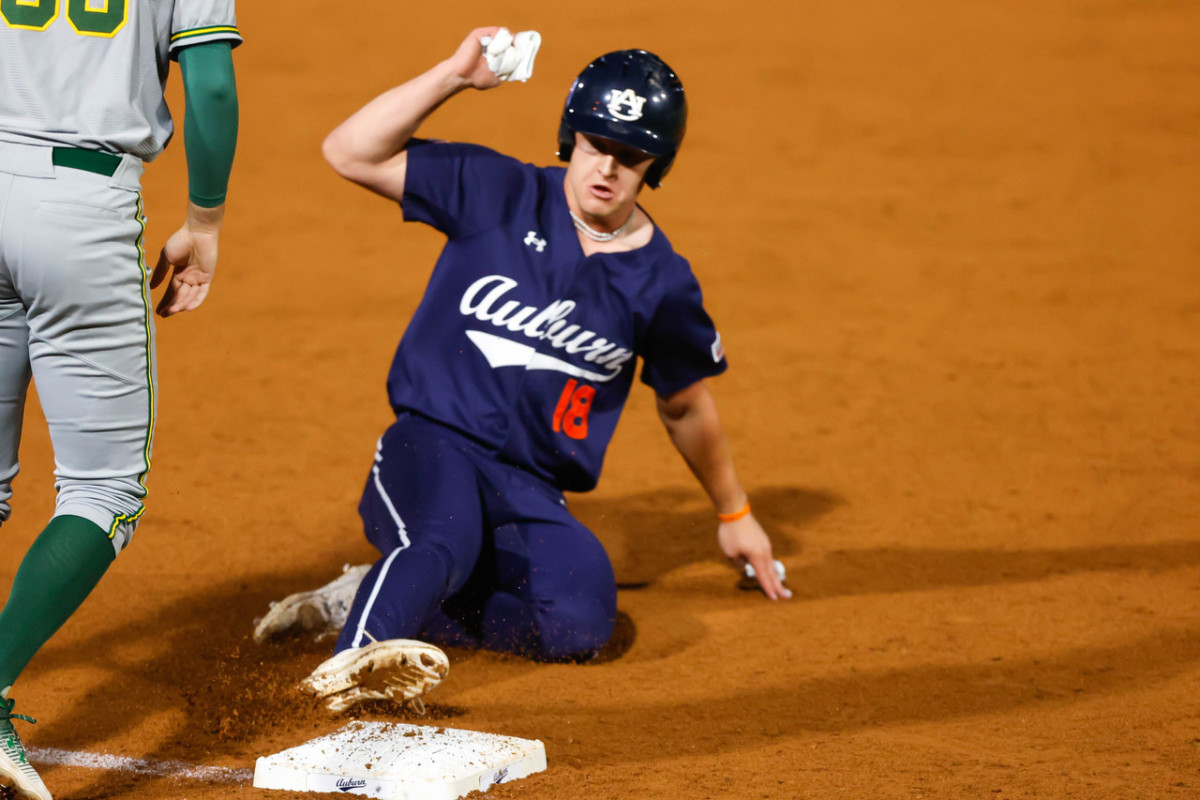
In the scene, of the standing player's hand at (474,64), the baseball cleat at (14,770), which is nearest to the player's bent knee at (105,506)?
the baseball cleat at (14,770)

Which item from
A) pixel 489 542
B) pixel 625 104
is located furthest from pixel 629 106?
pixel 489 542

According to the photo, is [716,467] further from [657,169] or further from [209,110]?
[209,110]

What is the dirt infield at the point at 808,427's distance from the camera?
2.91 meters

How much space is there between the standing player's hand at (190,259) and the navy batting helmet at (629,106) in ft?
3.39

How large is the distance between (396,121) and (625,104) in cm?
58

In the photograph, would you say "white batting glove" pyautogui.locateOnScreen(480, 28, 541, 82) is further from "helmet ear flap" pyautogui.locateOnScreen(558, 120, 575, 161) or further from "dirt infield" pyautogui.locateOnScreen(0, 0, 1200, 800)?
"dirt infield" pyautogui.locateOnScreen(0, 0, 1200, 800)

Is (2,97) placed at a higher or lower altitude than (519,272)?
higher

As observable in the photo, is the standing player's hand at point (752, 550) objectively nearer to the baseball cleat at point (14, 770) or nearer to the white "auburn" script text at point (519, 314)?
the white "auburn" script text at point (519, 314)

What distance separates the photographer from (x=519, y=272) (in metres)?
3.40

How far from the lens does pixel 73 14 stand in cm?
229

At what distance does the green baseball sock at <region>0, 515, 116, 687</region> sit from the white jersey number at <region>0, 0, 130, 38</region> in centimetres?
89

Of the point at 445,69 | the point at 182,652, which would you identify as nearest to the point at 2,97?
the point at 445,69

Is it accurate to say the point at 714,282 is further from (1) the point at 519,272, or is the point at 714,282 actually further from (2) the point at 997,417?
(1) the point at 519,272

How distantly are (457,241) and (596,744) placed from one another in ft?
4.58
